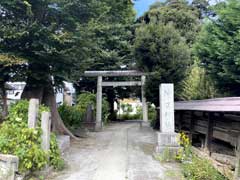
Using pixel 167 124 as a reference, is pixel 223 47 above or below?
above

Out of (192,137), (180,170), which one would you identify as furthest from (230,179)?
(192,137)

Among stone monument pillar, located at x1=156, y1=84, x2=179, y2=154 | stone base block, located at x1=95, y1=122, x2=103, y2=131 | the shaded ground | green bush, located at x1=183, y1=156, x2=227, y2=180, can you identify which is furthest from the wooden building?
stone base block, located at x1=95, y1=122, x2=103, y2=131

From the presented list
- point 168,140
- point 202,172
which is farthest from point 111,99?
point 202,172

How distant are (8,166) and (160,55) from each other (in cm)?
1156

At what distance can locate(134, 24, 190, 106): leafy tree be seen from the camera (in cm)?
1577


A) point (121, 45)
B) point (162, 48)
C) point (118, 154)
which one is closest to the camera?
point (118, 154)

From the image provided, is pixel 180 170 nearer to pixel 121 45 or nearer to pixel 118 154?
pixel 118 154

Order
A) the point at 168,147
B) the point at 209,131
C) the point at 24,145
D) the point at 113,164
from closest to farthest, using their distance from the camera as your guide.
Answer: the point at 24,145, the point at 113,164, the point at 209,131, the point at 168,147

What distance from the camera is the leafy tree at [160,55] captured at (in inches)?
621

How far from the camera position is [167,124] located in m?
9.08

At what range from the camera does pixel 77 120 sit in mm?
16078

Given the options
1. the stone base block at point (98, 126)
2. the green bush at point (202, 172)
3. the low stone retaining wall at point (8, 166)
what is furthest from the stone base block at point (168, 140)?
the stone base block at point (98, 126)

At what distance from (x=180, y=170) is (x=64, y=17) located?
6.35 meters

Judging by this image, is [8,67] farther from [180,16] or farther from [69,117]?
[180,16]
